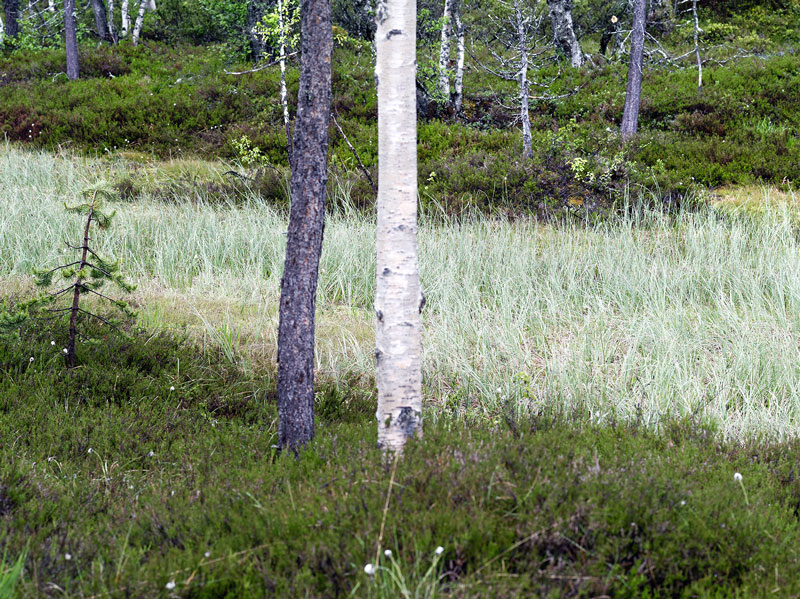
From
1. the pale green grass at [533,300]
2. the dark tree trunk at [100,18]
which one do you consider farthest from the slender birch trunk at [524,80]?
the dark tree trunk at [100,18]

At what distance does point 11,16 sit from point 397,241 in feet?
82.5

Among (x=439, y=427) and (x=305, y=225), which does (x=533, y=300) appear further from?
(x=305, y=225)

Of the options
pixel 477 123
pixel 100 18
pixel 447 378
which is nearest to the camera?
pixel 447 378

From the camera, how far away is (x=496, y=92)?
17141 mm

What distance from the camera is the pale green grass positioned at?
4.96 m

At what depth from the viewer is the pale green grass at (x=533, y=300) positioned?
496 cm

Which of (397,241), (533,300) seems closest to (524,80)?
(533,300)

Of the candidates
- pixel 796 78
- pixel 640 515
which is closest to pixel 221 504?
pixel 640 515

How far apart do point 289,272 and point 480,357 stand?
260cm

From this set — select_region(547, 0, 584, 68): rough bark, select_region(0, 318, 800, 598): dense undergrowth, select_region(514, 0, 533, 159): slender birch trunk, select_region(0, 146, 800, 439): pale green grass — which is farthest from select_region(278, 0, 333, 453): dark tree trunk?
select_region(547, 0, 584, 68): rough bark

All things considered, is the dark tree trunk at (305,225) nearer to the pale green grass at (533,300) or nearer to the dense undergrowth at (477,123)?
the pale green grass at (533,300)

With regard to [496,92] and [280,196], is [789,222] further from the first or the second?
[496,92]

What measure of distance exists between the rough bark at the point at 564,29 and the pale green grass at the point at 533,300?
36.4 ft

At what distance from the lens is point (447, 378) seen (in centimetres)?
540
